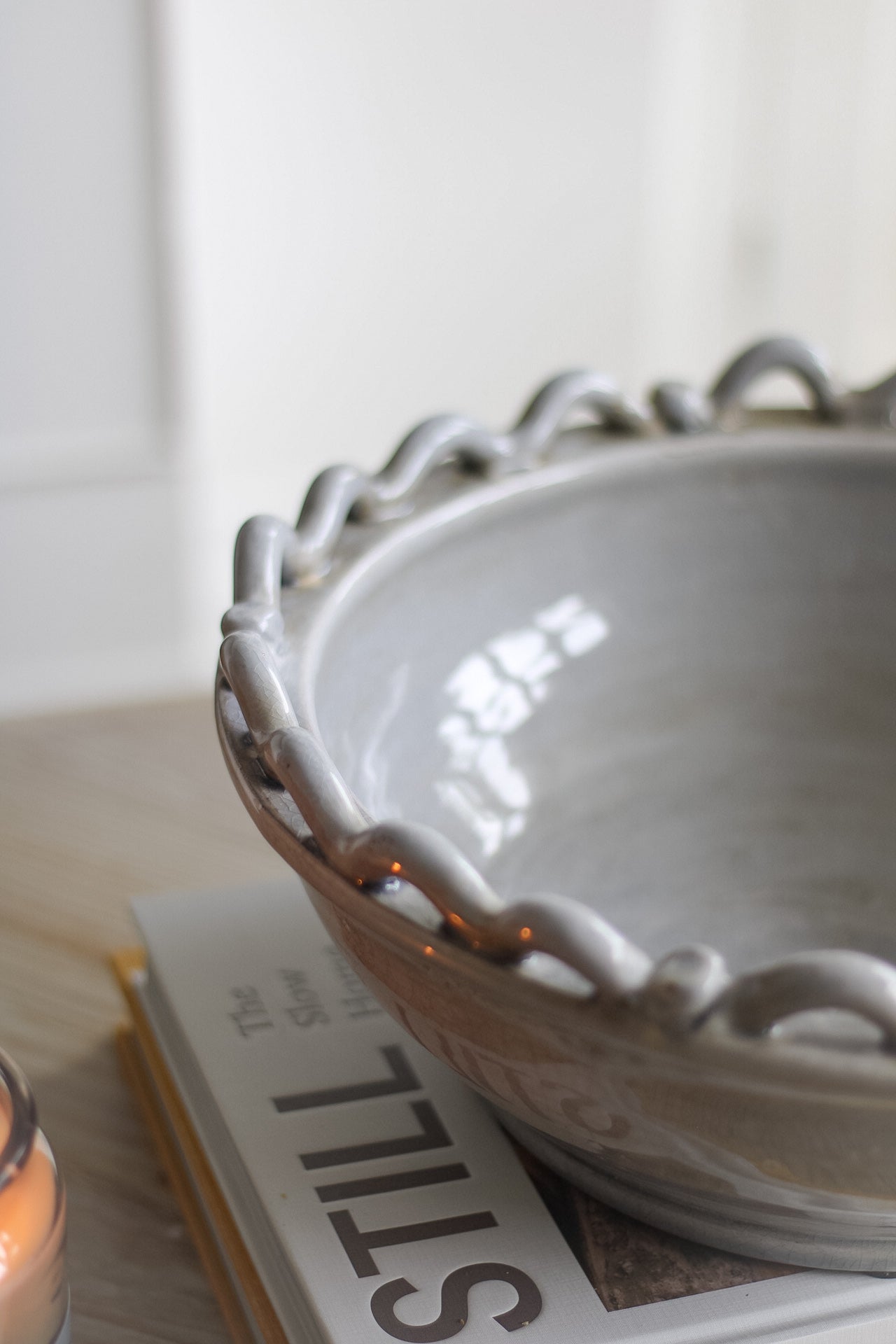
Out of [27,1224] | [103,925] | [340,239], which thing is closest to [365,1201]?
[27,1224]

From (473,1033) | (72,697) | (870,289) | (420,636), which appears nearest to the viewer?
(473,1033)

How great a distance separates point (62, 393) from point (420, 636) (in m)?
0.44

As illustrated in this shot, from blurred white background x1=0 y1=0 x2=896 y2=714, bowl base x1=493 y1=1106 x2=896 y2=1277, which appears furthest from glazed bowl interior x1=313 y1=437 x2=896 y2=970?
blurred white background x1=0 y1=0 x2=896 y2=714

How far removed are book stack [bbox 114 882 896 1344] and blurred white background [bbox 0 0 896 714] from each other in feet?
0.81

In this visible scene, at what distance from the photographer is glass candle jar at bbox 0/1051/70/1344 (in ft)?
0.71

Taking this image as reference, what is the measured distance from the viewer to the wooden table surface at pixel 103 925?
0.29 metres

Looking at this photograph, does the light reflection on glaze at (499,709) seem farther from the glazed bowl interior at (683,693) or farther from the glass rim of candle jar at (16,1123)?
the glass rim of candle jar at (16,1123)

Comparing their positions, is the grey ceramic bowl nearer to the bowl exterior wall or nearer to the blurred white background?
the bowl exterior wall

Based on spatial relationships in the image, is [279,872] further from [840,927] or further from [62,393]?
[62,393]

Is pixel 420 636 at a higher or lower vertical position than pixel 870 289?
higher

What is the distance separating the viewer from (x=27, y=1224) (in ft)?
0.72

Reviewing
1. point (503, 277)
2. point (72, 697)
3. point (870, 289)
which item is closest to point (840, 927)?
point (72, 697)

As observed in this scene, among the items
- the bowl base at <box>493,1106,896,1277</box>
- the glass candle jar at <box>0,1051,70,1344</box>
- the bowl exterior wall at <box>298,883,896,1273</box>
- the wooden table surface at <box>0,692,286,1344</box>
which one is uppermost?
the bowl exterior wall at <box>298,883,896,1273</box>

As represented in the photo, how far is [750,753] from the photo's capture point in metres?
0.42
